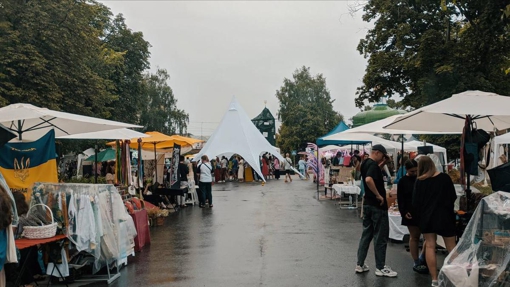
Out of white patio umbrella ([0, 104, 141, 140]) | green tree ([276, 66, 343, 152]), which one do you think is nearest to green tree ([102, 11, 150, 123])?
green tree ([276, 66, 343, 152])

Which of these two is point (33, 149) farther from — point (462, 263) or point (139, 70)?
point (139, 70)

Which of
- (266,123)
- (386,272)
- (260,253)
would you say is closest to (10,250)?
(260,253)

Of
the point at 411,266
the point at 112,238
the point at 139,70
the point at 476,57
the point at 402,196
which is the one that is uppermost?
the point at 139,70

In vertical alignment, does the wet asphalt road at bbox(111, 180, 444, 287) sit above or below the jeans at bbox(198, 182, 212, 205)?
below

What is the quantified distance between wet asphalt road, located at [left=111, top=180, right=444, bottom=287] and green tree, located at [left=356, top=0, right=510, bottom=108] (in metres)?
7.79

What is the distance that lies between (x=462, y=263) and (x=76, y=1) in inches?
1059

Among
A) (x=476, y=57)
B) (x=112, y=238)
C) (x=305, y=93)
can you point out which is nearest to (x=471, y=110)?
(x=112, y=238)

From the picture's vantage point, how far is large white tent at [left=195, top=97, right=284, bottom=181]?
103ft

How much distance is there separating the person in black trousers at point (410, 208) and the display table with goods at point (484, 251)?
1.51m

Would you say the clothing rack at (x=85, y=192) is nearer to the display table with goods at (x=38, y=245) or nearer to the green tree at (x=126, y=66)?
the display table with goods at (x=38, y=245)

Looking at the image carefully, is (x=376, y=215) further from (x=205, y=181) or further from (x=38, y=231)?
(x=205, y=181)

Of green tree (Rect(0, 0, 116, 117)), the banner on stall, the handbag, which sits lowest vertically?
the handbag

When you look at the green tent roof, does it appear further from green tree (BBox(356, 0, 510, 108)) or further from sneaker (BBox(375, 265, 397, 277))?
sneaker (BBox(375, 265, 397, 277))

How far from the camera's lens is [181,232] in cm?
1212
